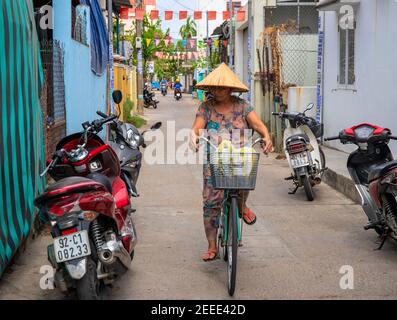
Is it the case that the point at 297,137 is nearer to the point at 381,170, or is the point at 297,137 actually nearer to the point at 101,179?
the point at 381,170

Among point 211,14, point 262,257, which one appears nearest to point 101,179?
point 262,257

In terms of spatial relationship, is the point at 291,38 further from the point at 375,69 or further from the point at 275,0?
the point at 375,69

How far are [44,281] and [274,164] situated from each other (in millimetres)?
7738

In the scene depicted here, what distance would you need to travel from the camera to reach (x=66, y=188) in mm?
4227

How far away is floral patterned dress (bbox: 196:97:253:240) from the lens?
18.3 feet

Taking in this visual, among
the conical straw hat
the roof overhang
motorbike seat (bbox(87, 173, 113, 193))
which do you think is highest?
the roof overhang

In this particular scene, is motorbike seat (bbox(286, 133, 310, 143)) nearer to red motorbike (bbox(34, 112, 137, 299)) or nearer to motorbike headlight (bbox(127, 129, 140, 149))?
motorbike headlight (bbox(127, 129, 140, 149))

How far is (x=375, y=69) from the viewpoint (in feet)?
35.0

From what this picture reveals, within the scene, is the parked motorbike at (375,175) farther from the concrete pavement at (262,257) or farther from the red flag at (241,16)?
the red flag at (241,16)

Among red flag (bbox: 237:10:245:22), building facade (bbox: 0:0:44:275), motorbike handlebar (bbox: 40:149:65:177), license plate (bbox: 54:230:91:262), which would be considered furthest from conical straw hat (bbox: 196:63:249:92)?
red flag (bbox: 237:10:245:22)

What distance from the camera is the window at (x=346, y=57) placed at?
12.2m

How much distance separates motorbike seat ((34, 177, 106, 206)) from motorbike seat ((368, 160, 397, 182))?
8.79ft

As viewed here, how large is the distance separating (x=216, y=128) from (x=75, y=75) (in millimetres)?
5159
